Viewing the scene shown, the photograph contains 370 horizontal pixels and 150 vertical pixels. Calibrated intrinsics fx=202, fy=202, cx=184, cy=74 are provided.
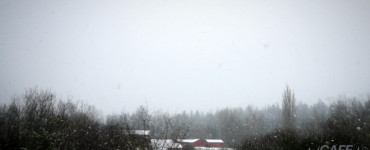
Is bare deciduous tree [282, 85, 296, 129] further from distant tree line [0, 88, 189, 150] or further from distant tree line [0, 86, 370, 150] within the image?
distant tree line [0, 88, 189, 150]

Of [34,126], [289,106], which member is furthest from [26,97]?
[289,106]

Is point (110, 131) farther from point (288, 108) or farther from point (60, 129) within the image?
point (288, 108)

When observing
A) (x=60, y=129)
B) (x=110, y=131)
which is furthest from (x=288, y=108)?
(x=60, y=129)

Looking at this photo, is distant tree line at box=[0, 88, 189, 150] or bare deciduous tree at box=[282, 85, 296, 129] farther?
bare deciduous tree at box=[282, 85, 296, 129]

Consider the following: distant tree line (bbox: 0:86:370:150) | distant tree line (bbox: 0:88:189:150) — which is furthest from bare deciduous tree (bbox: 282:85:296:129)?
distant tree line (bbox: 0:88:189:150)

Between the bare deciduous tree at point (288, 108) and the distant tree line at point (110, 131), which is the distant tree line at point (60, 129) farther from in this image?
the bare deciduous tree at point (288, 108)

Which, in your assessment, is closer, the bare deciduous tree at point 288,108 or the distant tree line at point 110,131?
A: the distant tree line at point 110,131

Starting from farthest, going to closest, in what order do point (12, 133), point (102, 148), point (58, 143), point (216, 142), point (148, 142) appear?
point (216, 142), point (102, 148), point (58, 143), point (148, 142), point (12, 133)

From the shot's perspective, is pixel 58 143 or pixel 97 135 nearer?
pixel 58 143

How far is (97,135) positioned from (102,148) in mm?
2308

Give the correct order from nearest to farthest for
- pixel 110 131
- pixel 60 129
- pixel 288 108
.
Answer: pixel 60 129 < pixel 110 131 < pixel 288 108

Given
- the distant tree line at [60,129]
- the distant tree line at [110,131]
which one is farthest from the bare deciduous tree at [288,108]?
the distant tree line at [60,129]

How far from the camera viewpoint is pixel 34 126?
13.0 m

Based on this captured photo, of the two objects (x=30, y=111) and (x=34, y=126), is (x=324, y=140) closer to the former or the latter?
(x=34, y=126)
